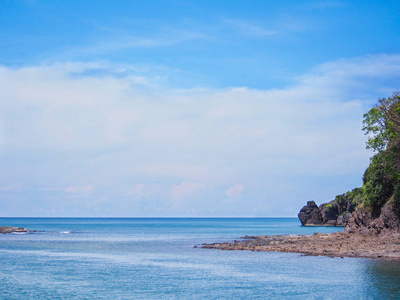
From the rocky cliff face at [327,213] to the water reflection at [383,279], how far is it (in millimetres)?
107623

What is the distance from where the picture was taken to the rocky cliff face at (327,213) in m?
156

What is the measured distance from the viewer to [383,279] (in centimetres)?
4109

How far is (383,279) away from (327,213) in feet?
423

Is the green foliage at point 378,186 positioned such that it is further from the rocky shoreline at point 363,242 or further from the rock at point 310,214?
the rock at point 310,214

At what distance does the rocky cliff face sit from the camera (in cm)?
15625

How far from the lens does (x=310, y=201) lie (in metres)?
178

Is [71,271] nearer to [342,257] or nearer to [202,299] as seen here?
[202,299]

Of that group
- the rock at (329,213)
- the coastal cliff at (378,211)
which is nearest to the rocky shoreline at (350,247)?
the coastal cliff at (378,211)

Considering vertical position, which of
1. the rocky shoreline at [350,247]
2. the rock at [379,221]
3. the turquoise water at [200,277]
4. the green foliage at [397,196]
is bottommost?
the turquoise water at [200,277]

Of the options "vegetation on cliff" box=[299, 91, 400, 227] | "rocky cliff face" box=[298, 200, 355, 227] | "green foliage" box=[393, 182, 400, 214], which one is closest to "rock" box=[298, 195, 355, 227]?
"rocky cliff face" box=[298, 200, 355, 227]

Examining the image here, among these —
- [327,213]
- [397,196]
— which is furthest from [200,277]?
[327,213]

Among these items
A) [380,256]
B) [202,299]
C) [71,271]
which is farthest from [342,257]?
[71,271]

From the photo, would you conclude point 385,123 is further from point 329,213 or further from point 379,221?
point 329,213

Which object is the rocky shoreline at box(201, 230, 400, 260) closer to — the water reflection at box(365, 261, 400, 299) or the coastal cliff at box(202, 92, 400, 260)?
the coastal cliff at box(202, 92, 400, 260)
